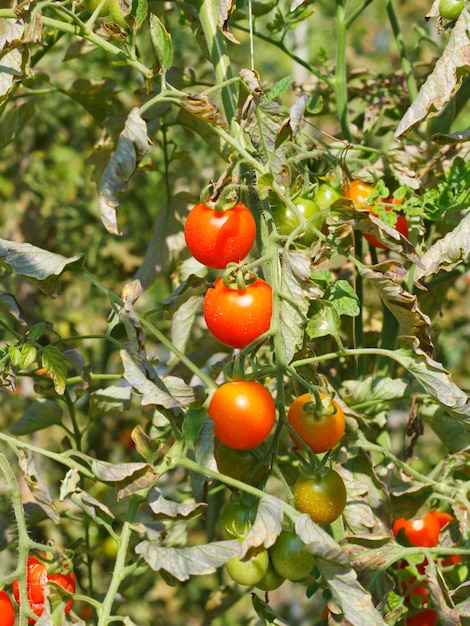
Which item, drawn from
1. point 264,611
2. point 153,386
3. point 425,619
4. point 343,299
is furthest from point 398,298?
point 425,619

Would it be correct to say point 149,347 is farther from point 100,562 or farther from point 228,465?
point 228,465

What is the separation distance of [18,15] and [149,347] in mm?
1531

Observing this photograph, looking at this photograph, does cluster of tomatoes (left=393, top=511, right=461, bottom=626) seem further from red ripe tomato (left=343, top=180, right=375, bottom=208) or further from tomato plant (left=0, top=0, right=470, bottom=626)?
red ripe tomato (left=343, top=180, right=375, bottom=208)

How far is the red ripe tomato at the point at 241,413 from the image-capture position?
0.76m

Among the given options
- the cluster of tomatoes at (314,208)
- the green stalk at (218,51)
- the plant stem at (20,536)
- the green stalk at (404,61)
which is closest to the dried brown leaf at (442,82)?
the cluster of tomatoes at (314,208)

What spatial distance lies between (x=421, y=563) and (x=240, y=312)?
478 mm

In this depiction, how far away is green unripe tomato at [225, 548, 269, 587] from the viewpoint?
0.76m

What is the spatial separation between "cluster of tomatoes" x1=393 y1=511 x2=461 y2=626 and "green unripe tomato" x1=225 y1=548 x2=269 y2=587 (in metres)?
0.27

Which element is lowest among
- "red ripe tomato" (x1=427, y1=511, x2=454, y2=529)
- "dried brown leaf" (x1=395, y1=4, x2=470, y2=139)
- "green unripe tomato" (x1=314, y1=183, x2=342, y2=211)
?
"red ripe tomato" (x1=427, y1=511, x2=454, y2=529)

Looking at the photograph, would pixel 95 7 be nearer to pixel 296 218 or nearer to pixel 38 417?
pixel 296 218

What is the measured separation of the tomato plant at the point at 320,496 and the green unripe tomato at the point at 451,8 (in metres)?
0.51

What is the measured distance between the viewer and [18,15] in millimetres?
807

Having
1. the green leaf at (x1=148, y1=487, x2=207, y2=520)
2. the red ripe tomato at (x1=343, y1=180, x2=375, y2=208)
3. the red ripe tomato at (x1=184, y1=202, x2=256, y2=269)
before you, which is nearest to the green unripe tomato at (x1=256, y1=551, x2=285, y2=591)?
the green leaf at (x1=148, y1=487, x2=207, y2=520)

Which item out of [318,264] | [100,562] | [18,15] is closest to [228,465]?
[318,264]
